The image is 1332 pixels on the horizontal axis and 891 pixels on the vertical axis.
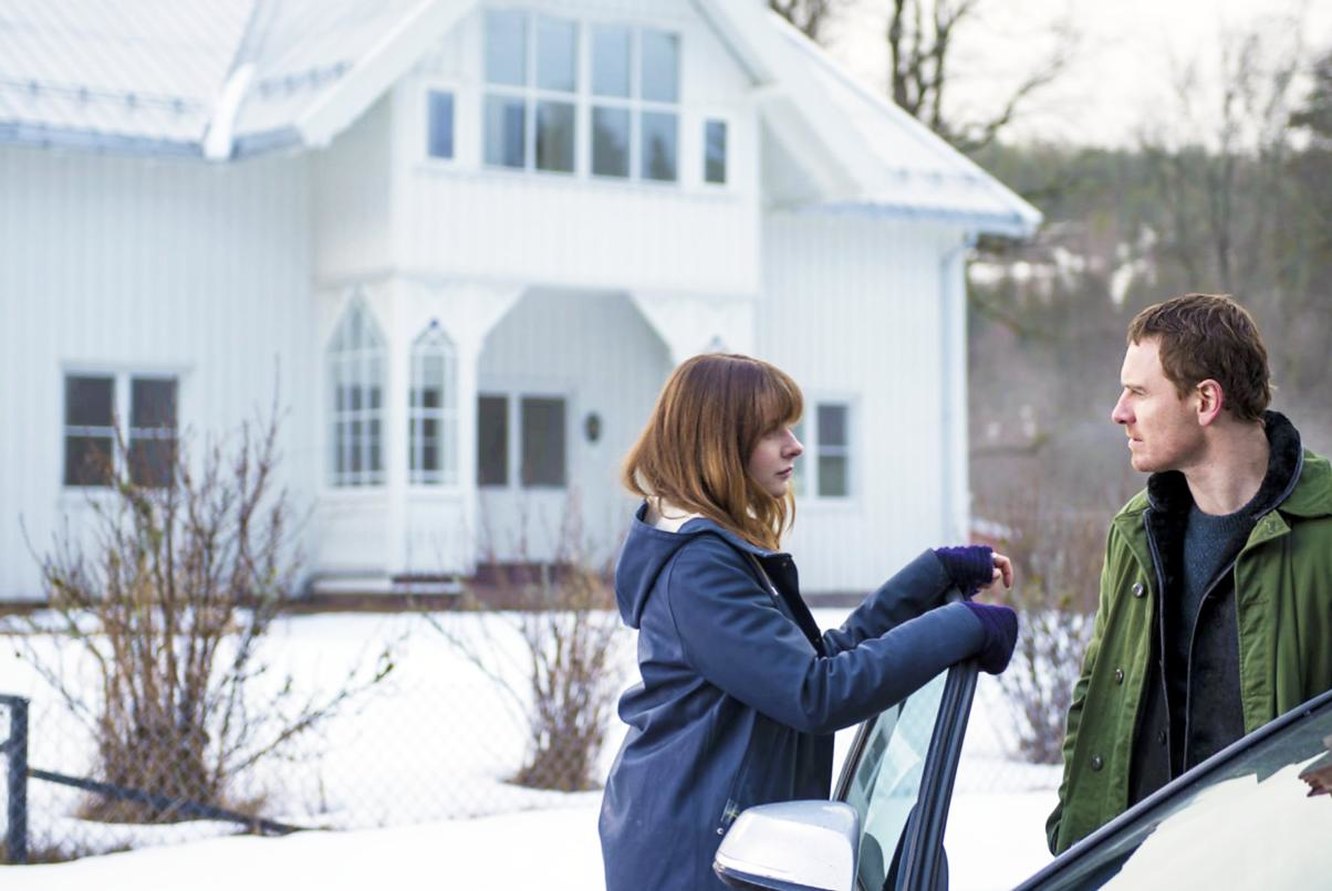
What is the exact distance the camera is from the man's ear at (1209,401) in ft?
9.62

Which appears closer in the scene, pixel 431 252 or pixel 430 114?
pixel 431 252

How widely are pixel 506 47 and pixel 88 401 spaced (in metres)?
4.89

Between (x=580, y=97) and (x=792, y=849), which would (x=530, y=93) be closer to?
(x=580, y=97)

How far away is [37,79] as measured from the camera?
16609mm

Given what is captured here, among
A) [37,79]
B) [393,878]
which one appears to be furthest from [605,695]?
[37,79]

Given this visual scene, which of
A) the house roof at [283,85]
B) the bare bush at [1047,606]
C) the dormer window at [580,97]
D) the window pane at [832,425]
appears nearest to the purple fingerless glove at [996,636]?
the bare bush at [1047,606]

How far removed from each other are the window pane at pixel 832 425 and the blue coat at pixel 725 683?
16.8m

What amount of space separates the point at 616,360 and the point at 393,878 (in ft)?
41.5

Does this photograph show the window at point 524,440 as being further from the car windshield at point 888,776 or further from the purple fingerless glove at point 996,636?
the purple fingerless glove at point 996,636

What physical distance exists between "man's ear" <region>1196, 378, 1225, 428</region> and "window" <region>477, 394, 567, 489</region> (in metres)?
15.8

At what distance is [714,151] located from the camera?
709 inches

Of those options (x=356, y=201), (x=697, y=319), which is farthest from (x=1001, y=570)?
(x=697, y=319)

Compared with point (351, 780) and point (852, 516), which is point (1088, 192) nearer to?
point (852, 516)

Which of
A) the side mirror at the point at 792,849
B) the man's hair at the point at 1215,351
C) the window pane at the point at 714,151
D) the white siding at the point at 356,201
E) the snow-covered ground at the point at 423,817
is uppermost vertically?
the window pane at the point at 714,151
